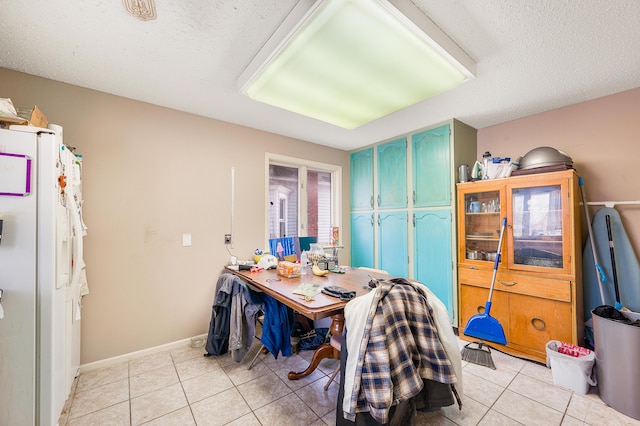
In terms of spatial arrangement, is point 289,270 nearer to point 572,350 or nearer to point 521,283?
point 521,283

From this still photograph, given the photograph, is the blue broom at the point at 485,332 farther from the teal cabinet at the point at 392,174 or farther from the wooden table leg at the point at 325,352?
the wooden table leg at the point at 325,352

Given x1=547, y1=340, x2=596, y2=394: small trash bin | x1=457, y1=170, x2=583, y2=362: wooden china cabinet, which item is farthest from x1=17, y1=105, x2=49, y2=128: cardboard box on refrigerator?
x1=547, y1=340, x2=596, y2=394: small trash bin

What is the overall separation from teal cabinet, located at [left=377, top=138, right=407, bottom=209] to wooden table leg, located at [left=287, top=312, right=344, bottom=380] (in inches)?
81.0

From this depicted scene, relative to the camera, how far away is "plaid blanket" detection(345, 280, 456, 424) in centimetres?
117

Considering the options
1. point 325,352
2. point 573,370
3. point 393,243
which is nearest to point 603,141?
point 573,370

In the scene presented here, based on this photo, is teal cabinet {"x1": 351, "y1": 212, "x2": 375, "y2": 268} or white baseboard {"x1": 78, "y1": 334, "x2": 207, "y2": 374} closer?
white baseboard {"x1": 78, "y1": 334, "x2": 207, "y2": 374}

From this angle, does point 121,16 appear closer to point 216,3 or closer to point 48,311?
point 216,3

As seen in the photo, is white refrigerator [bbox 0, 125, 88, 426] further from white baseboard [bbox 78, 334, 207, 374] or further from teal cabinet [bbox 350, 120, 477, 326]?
teal cabinet [bbox 350, 120, 477, 326]

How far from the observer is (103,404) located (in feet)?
5.90

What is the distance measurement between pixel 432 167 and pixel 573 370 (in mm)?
2187

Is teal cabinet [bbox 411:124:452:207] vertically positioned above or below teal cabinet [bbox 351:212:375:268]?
above

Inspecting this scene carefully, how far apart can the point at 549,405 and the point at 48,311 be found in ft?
10.4

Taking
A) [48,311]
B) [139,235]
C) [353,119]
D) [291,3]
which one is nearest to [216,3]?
[291,3]

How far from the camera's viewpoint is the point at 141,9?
4.63 ft
